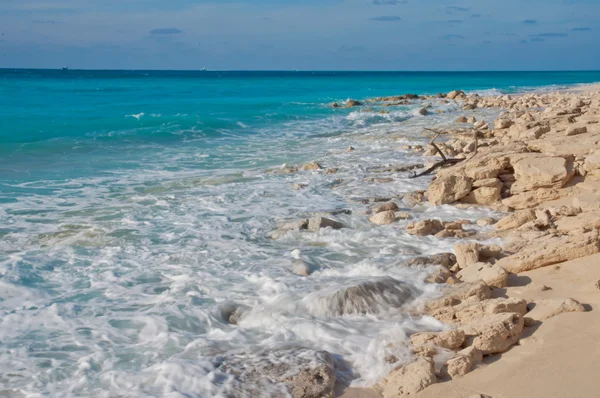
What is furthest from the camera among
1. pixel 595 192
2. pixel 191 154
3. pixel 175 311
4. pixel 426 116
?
pixel 426 116

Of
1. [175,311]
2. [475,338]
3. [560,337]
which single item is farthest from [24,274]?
[560,337]

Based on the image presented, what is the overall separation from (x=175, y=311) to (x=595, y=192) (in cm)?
551

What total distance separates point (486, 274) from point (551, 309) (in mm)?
936

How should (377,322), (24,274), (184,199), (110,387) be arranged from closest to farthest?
(110,387) < (377,322) < (24,274) < (184,199)

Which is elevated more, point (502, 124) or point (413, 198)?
point (502, 124)

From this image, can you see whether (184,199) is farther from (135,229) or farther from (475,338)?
(475,338)

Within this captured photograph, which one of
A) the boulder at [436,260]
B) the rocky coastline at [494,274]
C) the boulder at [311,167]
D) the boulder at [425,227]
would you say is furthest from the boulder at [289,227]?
the boulder at [311,167]

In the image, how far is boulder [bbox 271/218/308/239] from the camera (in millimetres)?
7938

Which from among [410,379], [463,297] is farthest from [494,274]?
[410,379]

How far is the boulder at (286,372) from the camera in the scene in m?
4.09

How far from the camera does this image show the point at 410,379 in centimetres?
400

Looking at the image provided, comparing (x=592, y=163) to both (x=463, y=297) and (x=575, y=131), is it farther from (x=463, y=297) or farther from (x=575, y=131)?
(x=463, y=297)

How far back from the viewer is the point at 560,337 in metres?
4.38

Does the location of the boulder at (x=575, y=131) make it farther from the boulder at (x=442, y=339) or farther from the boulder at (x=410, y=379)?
the boulder at (x=410, y=379)
